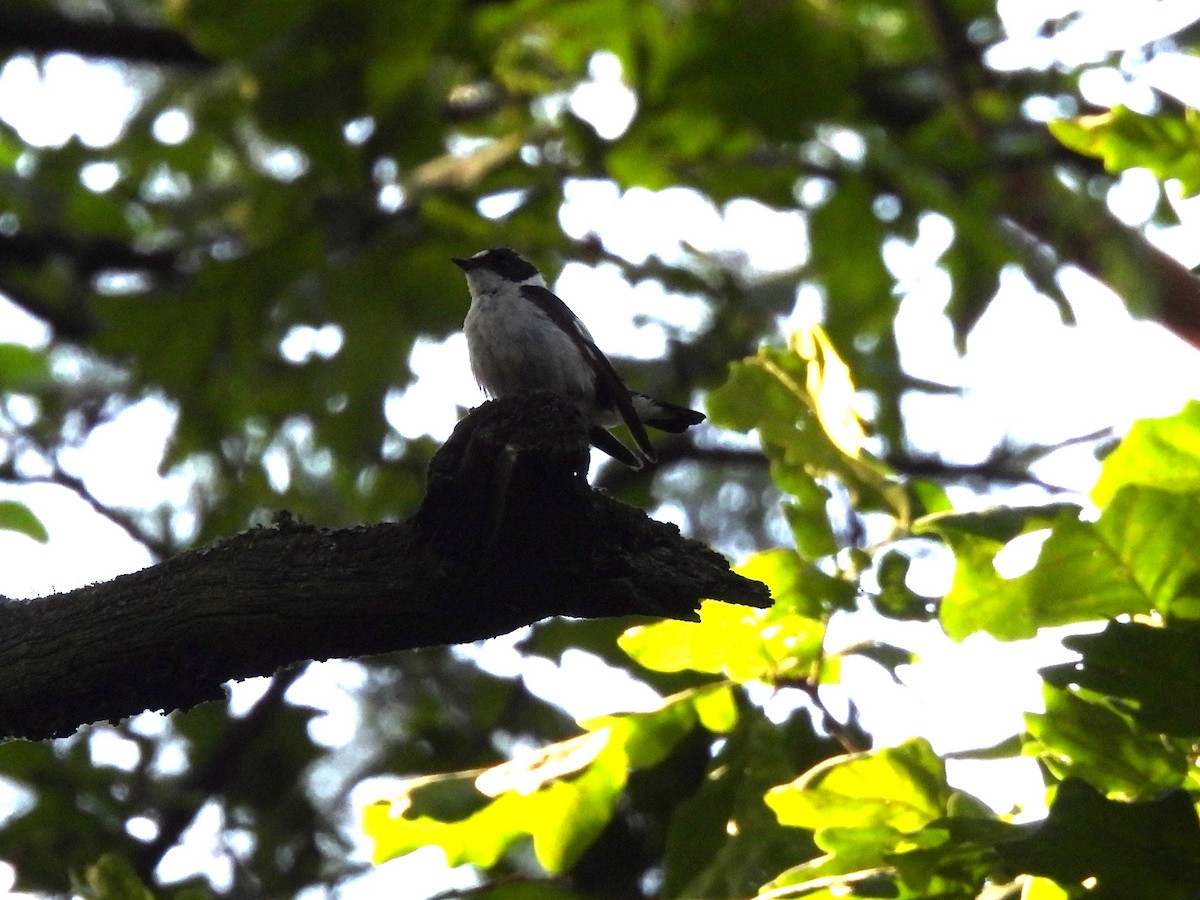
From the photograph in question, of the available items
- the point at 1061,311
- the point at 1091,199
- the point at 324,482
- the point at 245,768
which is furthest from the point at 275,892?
the point at 1091,199

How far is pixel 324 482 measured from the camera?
751cm

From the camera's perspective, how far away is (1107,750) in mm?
2645

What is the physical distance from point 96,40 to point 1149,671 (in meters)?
7.40

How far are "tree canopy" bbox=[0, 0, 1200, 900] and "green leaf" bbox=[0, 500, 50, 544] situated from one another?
0.01m

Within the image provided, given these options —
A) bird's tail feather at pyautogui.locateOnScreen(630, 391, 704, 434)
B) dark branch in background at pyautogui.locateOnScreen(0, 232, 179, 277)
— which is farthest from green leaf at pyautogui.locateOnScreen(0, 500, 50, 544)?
dark branch in background at pyautogui.locateOnScreen(0, 232, 179, 277)

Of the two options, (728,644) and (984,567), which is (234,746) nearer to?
(728,644)

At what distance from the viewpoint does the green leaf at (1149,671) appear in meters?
2.45

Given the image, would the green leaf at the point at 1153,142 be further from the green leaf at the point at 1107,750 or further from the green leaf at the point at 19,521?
the green leaf at the point at 19,521

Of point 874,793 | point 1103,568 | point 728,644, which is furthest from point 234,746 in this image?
point 1103,568

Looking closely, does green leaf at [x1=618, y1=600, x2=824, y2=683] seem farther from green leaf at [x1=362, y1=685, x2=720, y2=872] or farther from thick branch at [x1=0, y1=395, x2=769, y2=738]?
thick branch at [x1=0, y1=395, x2=769, y2=738]

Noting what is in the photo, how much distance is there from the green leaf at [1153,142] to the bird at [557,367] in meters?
2.33

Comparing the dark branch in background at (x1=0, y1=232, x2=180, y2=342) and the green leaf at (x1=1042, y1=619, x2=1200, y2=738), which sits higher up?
the dark branch in background at (x1=0, y1=232, x2=180, y2=342)

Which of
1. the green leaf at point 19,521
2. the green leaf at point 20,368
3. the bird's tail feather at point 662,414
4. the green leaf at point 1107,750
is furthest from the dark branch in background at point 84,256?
the green leaf at point 1107,750

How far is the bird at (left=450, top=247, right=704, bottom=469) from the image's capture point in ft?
17.9
